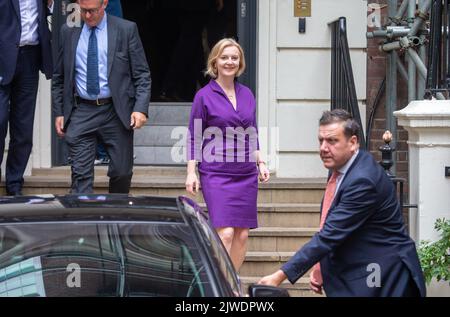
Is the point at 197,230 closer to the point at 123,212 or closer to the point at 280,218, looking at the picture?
the point at 123,212

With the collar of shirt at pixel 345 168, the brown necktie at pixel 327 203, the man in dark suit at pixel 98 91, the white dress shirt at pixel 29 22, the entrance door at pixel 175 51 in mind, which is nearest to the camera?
the collar of shirt at pixel 345 168

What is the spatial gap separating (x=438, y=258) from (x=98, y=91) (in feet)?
9.71

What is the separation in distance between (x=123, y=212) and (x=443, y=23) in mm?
4436

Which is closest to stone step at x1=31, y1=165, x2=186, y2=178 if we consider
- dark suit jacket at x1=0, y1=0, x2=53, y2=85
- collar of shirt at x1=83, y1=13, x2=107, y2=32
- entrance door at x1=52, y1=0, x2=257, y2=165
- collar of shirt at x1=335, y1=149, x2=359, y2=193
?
entrance door at x1=52, y1=0, x2=257, y2=165

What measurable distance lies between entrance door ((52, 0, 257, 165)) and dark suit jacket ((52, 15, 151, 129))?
5.33 ft

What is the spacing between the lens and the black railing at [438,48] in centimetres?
845

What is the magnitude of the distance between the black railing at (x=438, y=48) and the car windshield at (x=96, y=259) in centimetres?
418

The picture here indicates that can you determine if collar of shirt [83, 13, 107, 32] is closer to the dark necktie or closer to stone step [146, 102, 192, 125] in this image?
the dark necktie

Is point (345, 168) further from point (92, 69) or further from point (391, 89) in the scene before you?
point (391, 89)

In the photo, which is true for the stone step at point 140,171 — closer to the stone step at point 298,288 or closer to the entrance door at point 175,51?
the entrance door at point 175,51

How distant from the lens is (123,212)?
498 centimetres

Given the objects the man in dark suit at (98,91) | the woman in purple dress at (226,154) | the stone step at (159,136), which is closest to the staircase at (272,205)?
the stone step at (159,136)

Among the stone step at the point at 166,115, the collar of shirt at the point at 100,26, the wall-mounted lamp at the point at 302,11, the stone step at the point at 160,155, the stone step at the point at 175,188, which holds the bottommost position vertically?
the stone step at the point at 175,188

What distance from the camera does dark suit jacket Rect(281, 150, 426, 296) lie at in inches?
211
